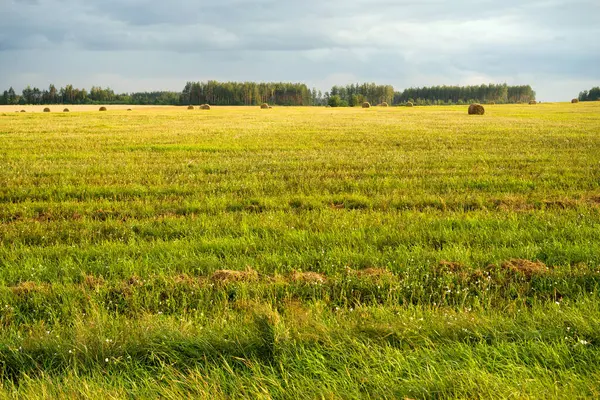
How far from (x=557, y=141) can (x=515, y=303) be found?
2034cm

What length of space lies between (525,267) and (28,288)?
5.87 meters

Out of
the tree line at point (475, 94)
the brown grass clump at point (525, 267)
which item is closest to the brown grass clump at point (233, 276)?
the brown grass clump at point (525, 267)

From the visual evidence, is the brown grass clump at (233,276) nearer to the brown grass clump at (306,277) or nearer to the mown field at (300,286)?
the mown field at (300,286)

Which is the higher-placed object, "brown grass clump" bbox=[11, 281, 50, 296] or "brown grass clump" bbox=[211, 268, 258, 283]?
"brown grass clump" bbox=[211, 268, 258, 283]

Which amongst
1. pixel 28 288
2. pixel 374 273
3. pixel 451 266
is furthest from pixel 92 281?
pixel 451 266

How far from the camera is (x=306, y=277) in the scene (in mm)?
5824

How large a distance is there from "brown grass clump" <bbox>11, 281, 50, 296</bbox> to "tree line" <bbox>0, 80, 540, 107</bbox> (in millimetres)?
151681

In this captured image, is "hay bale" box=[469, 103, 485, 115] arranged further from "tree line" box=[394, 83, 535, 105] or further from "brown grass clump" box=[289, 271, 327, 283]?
"tree line" box=[394, 83, 535, 105]

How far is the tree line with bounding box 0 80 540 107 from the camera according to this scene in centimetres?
16475

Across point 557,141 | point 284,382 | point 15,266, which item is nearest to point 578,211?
point 284,382

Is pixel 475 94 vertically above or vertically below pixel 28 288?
above

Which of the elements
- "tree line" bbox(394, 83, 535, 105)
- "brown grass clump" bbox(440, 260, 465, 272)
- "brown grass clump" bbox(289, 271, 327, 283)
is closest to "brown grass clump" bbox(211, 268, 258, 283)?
"brown grass clump" bbox(289, 271, 327, 283)

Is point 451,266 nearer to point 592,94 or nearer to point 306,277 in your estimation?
point 306,277

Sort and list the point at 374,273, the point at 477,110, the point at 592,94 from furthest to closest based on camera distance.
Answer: the point at 592,94
the point at 477,110
the point at 374,273
